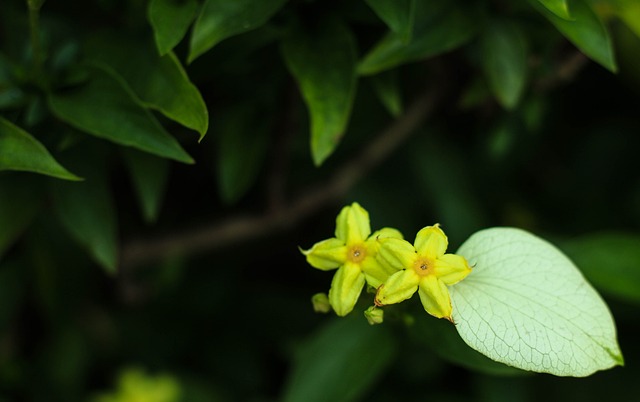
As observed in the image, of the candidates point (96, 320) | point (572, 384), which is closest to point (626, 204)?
point (572, 384)

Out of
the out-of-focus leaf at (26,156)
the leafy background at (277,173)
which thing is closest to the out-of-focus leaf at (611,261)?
the leafy background at (277,173)

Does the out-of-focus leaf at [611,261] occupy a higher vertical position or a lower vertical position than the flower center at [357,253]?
lower

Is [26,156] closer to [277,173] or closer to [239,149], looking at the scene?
[239,149]

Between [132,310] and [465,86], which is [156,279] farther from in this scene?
[465,86]


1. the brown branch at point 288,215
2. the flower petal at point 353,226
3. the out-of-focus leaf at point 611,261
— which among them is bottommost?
the brown branch at point 288,215

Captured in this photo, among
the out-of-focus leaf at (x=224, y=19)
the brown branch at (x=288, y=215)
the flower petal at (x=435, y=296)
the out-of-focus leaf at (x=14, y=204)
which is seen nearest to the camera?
the flower petal at (x=435, y=296)

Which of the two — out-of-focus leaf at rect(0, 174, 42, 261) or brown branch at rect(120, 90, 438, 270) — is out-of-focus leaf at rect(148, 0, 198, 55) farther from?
brown branch at rect(120, 90, 438, 270)

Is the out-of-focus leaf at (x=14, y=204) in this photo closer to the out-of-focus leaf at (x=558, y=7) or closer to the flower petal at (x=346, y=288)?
the flower petal at (x=346, y=288)

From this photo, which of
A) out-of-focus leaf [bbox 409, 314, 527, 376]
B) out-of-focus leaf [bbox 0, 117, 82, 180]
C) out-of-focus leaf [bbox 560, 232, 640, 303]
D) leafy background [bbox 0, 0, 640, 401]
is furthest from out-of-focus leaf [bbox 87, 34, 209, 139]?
out-of-focus leaf [bbox 560, 232, 640, 303]
